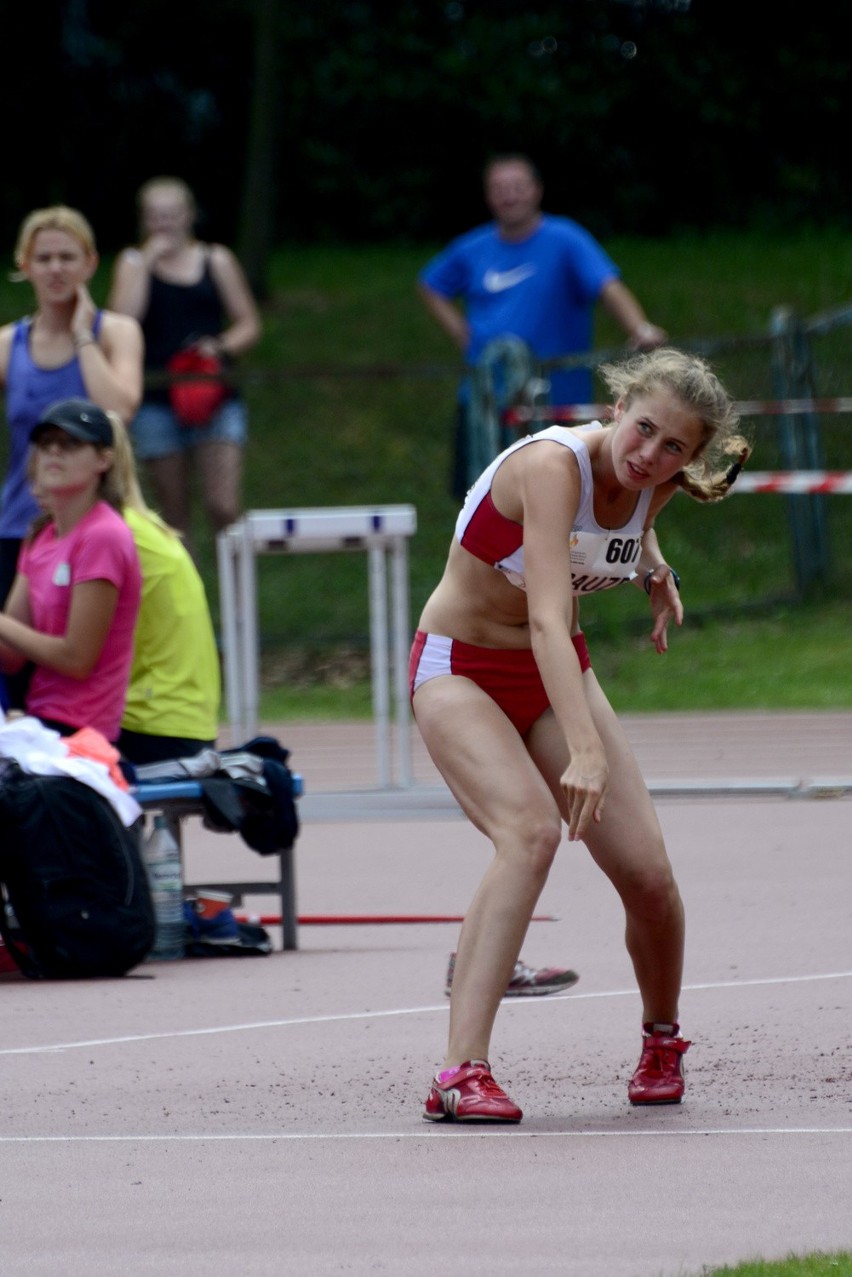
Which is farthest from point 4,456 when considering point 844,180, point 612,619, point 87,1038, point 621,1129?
point 844,180

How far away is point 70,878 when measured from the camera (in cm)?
627

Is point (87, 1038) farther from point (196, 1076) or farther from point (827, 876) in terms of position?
point (827, 876)

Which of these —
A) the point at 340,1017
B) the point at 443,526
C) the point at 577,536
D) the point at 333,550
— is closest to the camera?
the point at 577,536

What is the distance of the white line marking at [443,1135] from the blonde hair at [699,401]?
1.30m

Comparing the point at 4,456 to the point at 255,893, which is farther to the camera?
the point at 4,456

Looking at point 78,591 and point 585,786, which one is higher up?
point 78,591

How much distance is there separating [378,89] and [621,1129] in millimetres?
23475

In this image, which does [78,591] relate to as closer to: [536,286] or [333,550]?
[333,550]

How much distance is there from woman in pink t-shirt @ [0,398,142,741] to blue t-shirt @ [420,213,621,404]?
208 inches

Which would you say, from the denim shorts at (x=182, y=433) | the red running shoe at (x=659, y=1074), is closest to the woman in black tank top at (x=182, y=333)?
the denim shorts at (x=182, y=433)

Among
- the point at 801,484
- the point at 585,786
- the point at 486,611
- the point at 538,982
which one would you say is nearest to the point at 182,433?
the point at 801,484

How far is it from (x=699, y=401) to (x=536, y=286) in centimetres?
757

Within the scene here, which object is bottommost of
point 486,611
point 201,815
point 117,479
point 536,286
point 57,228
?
point 201,815

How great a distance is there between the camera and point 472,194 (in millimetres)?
27344
